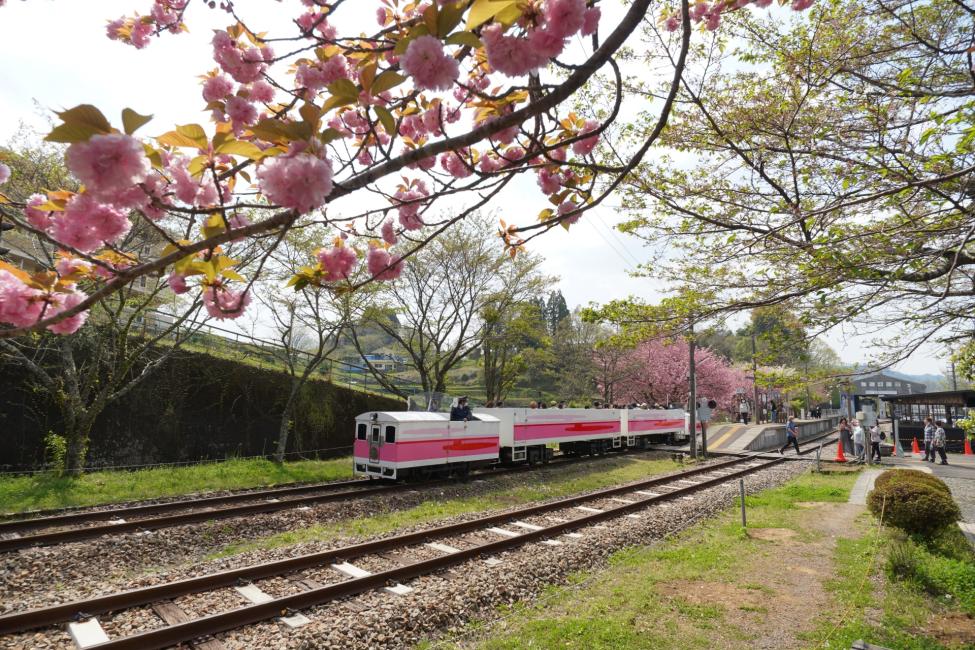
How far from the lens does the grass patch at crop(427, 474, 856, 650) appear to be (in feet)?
15.5

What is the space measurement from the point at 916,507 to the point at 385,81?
948 centimetres

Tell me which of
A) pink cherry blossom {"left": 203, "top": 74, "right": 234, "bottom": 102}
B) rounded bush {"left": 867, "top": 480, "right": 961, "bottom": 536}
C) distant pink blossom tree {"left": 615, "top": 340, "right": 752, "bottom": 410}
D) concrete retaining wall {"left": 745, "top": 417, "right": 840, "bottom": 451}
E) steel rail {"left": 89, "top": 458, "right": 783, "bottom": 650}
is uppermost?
pink cherry blossom {"left": 203, "top": 74, "right": 234, "bottom": 102}

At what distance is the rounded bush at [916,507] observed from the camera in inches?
294

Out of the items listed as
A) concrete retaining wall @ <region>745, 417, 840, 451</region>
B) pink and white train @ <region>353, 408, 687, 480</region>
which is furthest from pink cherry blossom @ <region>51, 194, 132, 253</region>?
concrete retaining wall @ <region>745, 417, 840, 451</region>

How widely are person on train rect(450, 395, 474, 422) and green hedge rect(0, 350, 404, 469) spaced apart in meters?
7.62

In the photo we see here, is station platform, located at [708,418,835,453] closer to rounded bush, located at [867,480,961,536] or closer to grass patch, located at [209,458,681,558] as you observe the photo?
grass patch, located at [209,458,681,558]

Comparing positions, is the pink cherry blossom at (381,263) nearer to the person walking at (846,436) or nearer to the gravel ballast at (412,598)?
the gravel ballast at (412,598)

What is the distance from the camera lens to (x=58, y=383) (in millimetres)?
12633

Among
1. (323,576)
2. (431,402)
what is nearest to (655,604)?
(323,576)

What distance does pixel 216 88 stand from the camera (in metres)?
2.88

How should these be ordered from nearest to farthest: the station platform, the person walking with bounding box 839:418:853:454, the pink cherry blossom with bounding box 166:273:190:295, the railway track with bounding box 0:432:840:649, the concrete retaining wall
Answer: the pink cherry blossom with bounding box 166:273:190:295 → the railway track with bounding box 0:432:840:649 → the person walking with bounding box 839:418:853:454 → the station platform → the concrete retaining wall

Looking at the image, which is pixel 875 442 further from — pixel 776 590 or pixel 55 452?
pixel 55 452

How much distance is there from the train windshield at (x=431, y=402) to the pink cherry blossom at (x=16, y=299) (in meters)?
12.6

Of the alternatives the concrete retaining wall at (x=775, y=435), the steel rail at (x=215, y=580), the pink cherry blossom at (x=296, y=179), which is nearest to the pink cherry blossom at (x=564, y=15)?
the pink cherry blossom at (x=296, y=179)
